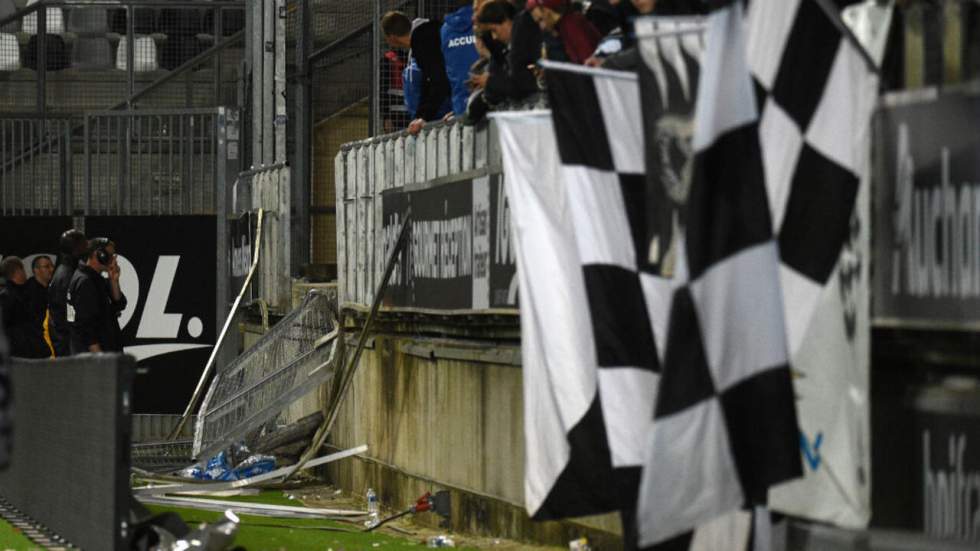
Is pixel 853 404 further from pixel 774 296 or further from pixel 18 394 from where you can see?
pixel 18 394

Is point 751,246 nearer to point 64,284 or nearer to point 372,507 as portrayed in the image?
point 372,507

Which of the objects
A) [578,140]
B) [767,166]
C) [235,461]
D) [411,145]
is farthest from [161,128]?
[767,166]

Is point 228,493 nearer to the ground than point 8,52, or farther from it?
nearer to the ground

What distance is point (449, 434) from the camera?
527 inches

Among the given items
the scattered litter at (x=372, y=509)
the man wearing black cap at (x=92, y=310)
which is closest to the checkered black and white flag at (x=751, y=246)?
the scattered litter at (x=372, y=509)

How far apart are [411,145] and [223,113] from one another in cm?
925

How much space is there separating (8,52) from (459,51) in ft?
41.0

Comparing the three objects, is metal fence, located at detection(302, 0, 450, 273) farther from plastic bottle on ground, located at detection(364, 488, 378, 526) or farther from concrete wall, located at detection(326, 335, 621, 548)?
plastic bottle on ground, located at detection(364, 488, 378, 526)

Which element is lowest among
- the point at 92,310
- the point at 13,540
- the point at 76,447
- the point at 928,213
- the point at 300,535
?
the point at 300,535

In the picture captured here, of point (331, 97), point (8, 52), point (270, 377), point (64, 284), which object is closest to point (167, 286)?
point (8, 52)

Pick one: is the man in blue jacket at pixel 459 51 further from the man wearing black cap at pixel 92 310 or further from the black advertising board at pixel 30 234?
the black advertising board at pixel 30 234

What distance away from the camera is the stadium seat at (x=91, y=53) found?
2489 cm

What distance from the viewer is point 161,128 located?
2347cm

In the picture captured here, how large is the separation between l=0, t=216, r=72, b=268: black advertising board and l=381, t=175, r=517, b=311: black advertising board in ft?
30.2
